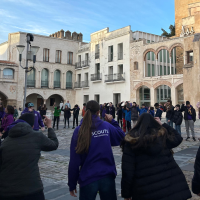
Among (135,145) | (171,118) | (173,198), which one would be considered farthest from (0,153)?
(171,118)

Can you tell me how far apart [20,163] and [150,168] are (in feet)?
4.63

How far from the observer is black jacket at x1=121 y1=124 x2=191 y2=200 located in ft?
7.93

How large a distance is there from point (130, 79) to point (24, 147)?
27.9 metres

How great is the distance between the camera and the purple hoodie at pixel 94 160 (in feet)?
8.79

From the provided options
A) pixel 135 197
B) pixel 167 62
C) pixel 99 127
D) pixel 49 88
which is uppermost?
pixel 167 62

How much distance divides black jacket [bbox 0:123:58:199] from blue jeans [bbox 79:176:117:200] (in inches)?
20.2

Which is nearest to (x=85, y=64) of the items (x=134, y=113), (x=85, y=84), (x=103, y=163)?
(x=85, y=84)

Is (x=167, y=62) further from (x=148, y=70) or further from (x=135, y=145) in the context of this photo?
(x=135, y=145)

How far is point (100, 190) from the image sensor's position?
2682 millimetres

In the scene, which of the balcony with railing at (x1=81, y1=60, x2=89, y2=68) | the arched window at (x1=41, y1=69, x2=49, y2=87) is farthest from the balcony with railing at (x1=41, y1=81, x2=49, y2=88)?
the balcony with railing at (x1=81, y1=60, x2=89, y2=68)

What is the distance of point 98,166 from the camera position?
2.71 meters

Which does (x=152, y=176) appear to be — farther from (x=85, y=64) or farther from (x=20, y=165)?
(x=85, y=64)

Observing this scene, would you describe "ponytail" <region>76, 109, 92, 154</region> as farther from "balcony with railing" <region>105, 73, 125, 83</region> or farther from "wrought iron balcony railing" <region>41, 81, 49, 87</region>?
"wrought iron balcony railing" <region>41, 81, 49, 87</region>

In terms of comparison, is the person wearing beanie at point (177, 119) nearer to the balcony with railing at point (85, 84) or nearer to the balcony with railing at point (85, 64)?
the balcony with railing at point (85, 84)
